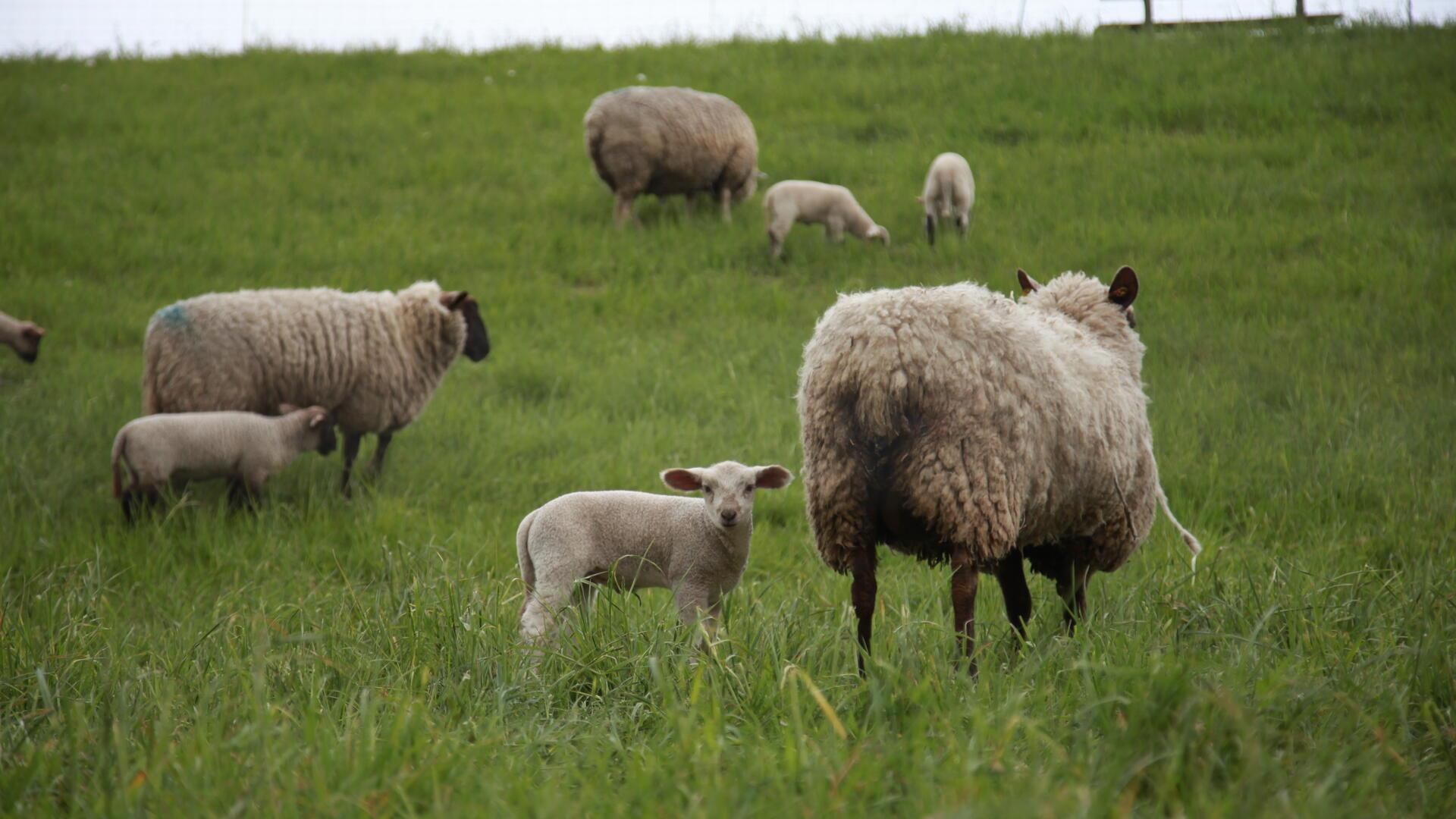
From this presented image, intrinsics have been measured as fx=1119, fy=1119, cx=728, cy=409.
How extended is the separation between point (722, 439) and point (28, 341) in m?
5.61

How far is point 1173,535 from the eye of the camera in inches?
228

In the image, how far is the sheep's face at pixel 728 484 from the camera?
3850mm

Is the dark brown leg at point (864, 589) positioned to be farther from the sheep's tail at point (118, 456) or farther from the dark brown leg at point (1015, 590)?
the sheep's tail at point (118, 456)

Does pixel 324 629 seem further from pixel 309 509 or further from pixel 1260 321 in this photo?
pixel 1260 321

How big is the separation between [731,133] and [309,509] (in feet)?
23.0

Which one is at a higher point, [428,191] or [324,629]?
[428,191]

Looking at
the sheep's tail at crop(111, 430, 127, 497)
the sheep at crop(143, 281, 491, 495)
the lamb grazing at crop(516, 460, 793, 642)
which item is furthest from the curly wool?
the lamb grazing at crop(516, 460, 793, 642)

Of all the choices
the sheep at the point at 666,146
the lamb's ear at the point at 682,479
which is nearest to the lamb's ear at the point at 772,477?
the lamb's ear at the point at 682,479

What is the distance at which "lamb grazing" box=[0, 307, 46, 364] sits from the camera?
8.72 meters

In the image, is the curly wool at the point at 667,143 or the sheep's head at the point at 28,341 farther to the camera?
the curly wool at the point at 667,143

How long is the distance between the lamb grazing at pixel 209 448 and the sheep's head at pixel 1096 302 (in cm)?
485

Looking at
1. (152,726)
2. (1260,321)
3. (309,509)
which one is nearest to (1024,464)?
(152,726)

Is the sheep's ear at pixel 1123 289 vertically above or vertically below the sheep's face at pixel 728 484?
above

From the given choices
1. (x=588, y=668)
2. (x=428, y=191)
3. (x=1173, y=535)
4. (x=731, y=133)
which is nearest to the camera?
(x=588, y=668)
